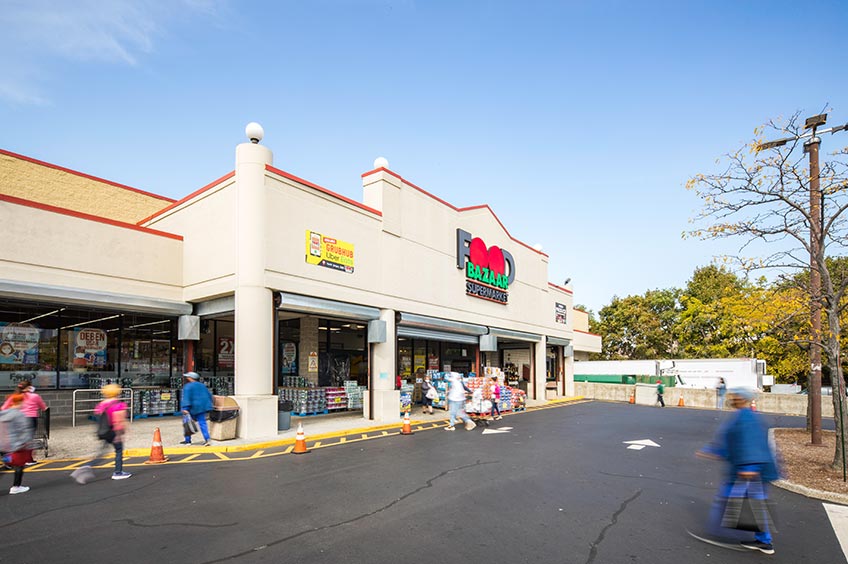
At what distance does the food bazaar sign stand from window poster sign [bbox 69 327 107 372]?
1448 cm

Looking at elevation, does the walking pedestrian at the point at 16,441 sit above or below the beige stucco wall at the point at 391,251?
below

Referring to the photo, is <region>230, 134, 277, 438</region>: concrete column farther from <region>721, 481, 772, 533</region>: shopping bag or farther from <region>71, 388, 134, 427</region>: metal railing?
<region>721, 481, 772, 533</region>: shopping bag

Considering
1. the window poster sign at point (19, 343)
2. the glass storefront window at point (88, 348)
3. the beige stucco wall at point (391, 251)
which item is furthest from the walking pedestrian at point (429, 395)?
the window poster sign at point (19, 343)

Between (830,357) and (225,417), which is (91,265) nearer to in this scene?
(225,417)

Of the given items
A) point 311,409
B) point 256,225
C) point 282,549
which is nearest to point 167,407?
point 311,409

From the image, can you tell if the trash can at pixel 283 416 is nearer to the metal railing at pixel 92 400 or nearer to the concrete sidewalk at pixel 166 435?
the concrete sidewalk at pixel 166 435

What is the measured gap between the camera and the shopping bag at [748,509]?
593cm

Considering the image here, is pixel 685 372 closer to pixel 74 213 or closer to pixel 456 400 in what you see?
pixel 456 400

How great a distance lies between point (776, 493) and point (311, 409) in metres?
14.9

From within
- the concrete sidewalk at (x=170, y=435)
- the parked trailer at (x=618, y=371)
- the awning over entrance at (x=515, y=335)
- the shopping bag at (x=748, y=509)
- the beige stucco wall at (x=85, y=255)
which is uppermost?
the beige stucco wall at (x=85, y=255)

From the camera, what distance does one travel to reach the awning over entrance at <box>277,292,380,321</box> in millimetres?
15578

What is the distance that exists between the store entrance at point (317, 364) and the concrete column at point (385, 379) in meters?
1.57

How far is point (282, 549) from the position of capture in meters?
5.81

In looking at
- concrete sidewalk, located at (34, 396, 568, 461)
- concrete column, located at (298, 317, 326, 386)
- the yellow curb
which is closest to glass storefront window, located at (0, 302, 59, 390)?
concrete sidewalk, located at (34, 396, 568, 461)
